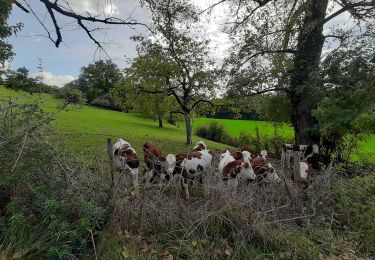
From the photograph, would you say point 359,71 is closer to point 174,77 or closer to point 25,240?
point 25,240

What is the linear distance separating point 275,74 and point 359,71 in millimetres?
3702

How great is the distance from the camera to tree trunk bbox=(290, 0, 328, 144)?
1367cm

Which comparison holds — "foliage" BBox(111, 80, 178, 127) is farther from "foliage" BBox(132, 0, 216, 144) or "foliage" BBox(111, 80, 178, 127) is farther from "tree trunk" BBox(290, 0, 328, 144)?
"tree trunk" BBox(290, 0, 328, 144)

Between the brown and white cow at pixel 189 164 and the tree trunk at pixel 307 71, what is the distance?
625cm

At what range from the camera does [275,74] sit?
49.9 ft

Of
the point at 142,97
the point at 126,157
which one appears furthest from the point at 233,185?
the point at 142,97

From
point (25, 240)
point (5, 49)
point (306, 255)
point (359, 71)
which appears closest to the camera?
point (25, 240)

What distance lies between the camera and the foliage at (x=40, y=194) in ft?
15.0

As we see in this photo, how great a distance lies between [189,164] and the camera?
8711mm

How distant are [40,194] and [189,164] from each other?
4.27 meters

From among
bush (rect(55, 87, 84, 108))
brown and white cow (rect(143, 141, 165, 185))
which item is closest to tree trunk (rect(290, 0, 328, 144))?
brown and white cow (rect(143, 141, 165, 185))

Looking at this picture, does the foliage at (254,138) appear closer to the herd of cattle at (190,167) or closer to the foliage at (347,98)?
the foliage at (347,98)

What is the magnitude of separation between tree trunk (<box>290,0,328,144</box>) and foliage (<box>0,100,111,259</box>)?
33.4 ft

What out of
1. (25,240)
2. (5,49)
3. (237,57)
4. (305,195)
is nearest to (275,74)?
(237,57)
